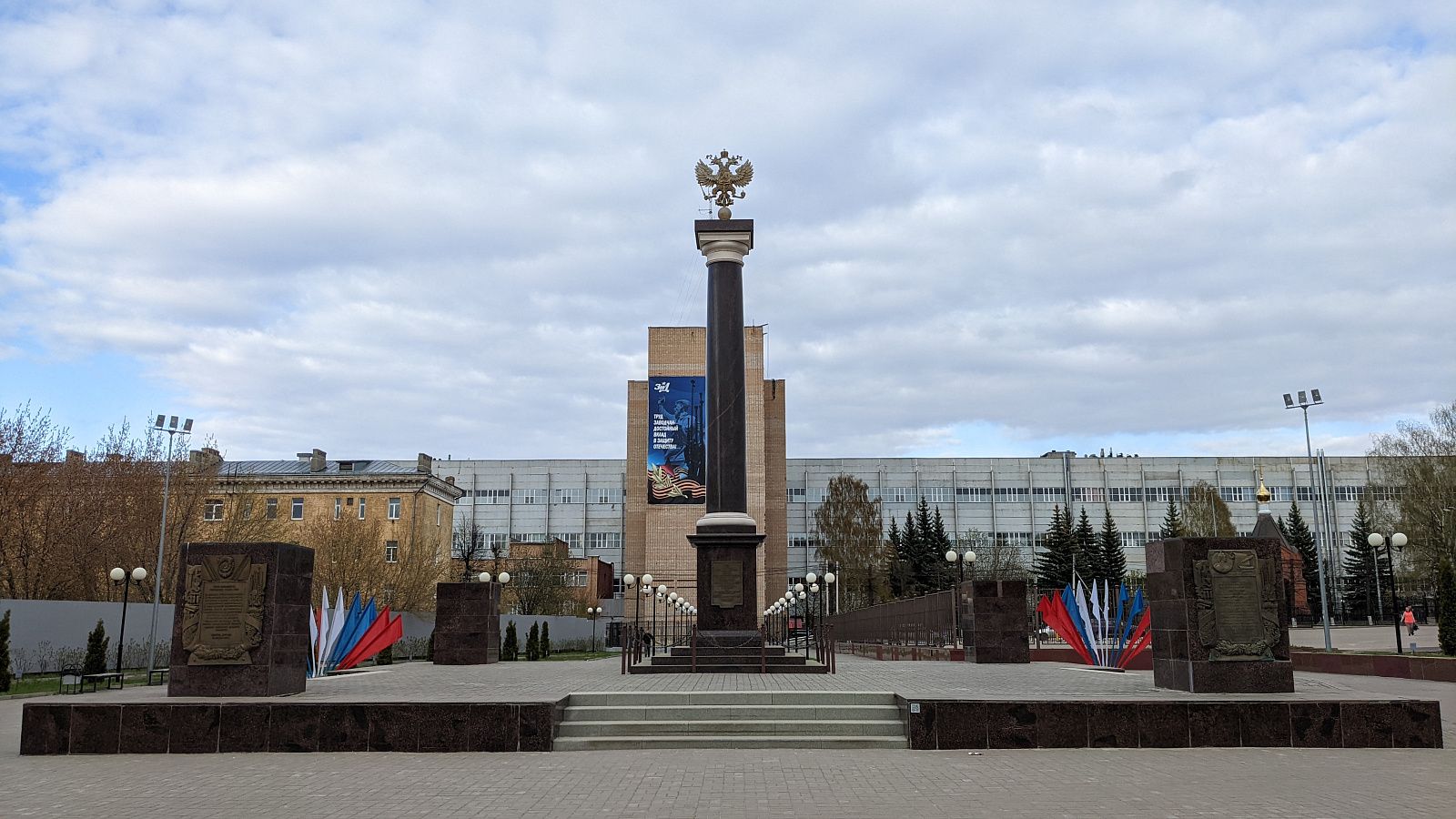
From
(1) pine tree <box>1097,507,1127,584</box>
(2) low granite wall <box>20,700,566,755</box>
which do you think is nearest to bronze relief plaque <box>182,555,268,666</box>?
(2) low granite wall <box>20,700,566,755</box>

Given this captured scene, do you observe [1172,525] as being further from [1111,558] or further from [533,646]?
[533,646]

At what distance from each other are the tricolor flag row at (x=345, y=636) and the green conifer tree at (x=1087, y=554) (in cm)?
5677

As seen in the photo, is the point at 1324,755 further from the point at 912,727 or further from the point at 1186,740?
the point at 912,727

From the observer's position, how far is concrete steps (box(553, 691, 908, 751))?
480 inches

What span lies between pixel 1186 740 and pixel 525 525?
80.7 m

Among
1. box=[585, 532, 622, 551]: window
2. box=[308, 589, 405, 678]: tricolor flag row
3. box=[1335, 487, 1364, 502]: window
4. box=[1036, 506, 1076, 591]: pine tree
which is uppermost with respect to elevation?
box=[1335, 487, 1364, 502]: window

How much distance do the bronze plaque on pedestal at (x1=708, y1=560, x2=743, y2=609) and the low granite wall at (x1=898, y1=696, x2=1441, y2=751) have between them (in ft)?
29.6

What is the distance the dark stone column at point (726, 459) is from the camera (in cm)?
2083

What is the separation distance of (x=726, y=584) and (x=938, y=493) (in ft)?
225

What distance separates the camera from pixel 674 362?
70.6 m

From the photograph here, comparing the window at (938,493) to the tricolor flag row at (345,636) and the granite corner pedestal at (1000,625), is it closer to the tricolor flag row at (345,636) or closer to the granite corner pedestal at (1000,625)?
the granite corner pedestal at (1000,625)

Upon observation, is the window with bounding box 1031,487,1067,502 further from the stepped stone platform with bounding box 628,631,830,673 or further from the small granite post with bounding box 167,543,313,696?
the small granite post with bounding box 167,543,313,696

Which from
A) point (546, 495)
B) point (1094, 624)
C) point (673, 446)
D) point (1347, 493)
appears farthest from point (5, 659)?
point (1347, 493)

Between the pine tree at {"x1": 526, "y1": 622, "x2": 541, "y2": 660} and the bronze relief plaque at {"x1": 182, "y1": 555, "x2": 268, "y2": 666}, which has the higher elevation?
the bronze relief plaque at {"x1": 182, "y1": 555, "x2": 268, "y2": 666}
